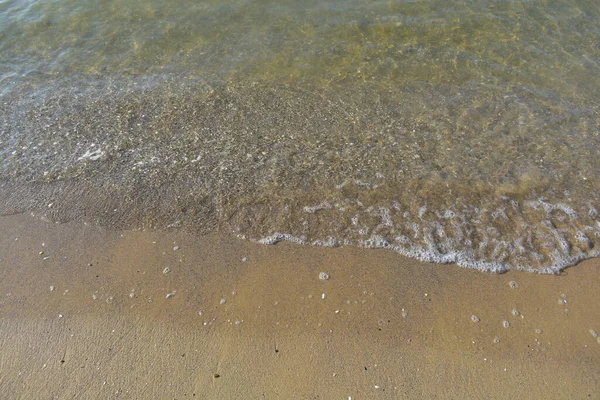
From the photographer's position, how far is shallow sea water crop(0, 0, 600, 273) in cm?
458

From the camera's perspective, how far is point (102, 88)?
686 centimetres

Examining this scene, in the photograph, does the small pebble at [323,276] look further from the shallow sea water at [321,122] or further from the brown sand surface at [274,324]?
the shallow sea water at [321,122]

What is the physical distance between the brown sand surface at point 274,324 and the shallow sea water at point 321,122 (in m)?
0.32

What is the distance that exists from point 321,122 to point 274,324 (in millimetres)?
3246

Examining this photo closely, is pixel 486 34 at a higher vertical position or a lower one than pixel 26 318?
higher

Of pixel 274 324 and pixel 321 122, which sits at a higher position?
pixel 321 122

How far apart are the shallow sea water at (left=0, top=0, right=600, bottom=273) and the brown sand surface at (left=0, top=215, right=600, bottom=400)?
32 cm

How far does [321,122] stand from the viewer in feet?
19.6

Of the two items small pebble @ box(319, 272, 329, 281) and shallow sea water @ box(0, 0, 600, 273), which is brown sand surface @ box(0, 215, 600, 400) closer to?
small pebble @ box(319, 272, 329, 281)

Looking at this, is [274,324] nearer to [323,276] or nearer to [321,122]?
[323,276]

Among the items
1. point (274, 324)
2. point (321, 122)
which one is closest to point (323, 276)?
point (274, 324)

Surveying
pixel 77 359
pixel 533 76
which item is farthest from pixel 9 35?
pixel 533 76

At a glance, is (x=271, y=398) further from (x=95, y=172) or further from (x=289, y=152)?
(x=95, y=172)

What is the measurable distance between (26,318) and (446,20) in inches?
324
